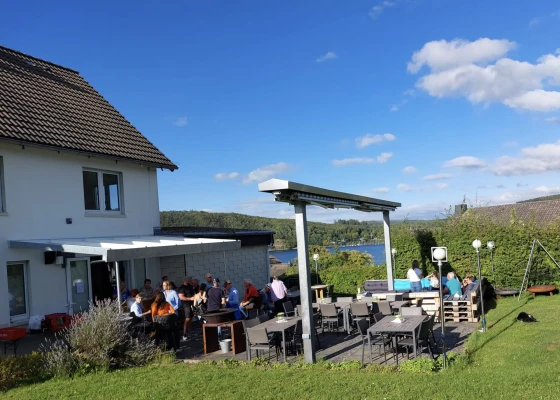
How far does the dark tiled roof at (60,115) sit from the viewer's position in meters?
13.0

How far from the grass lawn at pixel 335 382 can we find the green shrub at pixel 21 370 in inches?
12.9

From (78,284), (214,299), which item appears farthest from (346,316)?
(78,284)

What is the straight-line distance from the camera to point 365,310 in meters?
11.7

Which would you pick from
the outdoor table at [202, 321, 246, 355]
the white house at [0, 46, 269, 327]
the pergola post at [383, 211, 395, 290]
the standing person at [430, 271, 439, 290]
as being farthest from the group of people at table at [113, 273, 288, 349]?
the standing person at [430, 271, 439, 290]

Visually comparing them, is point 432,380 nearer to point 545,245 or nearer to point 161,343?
point 161,343

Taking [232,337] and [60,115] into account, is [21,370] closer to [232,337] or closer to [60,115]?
[232,337]

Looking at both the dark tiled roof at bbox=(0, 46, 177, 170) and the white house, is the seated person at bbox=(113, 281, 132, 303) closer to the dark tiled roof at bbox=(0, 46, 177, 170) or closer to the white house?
the white house

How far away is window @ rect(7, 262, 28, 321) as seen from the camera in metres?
11.8

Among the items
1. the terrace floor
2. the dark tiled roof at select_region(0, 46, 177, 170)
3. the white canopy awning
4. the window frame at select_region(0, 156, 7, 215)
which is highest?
the dark tiled roof at select_region(0, 46, 177, 170)

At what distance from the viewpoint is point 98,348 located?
9016mm

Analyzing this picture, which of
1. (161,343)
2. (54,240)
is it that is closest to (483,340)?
(161,343)

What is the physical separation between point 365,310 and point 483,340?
2.57 meters

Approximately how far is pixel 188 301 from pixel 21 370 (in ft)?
16.4

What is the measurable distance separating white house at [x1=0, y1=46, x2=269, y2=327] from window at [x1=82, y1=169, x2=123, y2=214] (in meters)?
0.03
